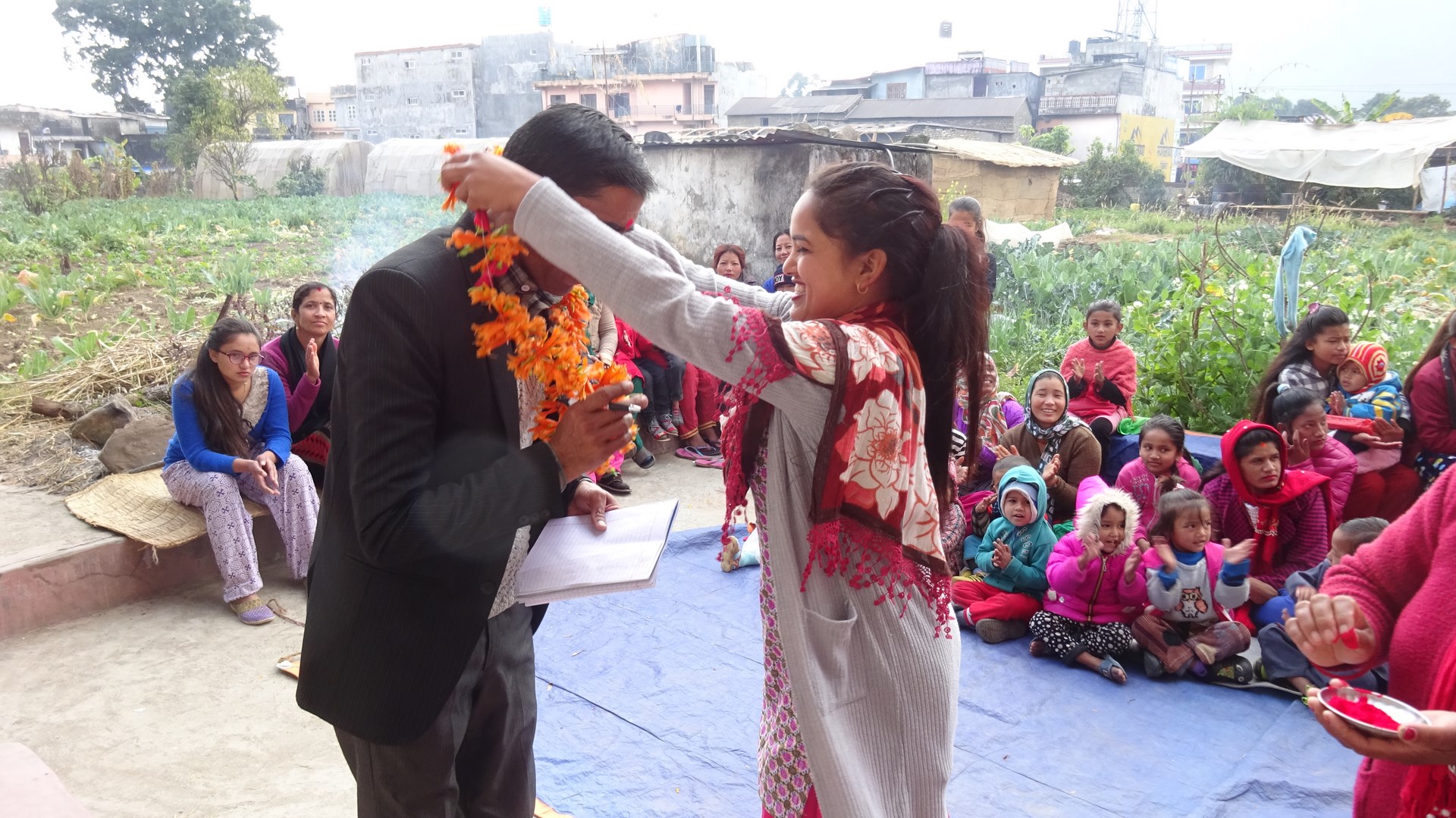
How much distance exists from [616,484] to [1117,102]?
28.2 m

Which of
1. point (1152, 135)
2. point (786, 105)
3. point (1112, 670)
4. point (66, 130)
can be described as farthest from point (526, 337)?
point (1152, 135)

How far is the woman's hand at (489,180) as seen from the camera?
136 cm

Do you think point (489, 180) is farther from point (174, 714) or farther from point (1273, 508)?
point (1273, 508)

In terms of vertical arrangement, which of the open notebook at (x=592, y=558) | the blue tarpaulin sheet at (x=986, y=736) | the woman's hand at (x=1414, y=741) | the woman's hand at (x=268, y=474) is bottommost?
the blue tarpaulin sheet at (x=986, y=736)

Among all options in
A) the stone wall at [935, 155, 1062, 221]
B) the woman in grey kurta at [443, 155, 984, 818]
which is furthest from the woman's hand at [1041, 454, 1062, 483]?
the stone wall at [935, 155, 1062, 221]

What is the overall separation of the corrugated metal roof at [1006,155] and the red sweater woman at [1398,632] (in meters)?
13.2

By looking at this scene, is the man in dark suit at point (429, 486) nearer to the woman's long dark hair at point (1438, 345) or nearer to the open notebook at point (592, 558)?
the open notebook at point (592, 558)

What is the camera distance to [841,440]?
146cm

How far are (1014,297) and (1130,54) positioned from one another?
91.8 ft

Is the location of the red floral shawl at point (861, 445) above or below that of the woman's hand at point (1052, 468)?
above

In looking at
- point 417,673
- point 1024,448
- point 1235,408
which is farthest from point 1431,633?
point 1235,408

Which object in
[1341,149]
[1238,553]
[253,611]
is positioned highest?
[1341,149]

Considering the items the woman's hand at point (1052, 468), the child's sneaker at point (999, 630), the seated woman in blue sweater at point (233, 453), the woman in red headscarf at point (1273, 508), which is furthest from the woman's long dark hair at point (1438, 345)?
the seated woman in blue sweater at point (233, 453)

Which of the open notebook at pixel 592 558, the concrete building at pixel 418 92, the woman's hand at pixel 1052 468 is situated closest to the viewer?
the open notebook at pixel 592 558
